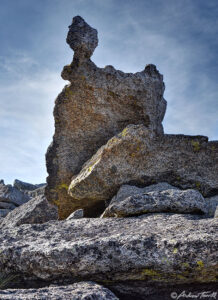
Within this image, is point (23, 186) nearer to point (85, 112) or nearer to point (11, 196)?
point (11, 196)

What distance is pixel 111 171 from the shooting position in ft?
29.6

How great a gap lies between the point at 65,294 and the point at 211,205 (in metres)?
4.95

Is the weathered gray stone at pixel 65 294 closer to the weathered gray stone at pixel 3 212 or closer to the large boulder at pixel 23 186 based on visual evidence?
the weathered gray stone at pixel 3 212

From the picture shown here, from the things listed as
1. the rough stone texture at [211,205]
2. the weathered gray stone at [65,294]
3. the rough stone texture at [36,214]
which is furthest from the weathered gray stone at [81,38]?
the weathered gray stone at [65,294]

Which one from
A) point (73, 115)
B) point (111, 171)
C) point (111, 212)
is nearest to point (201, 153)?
point (111, 171)

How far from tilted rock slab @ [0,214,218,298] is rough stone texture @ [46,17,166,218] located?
15.0 ft

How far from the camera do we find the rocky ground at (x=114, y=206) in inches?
191

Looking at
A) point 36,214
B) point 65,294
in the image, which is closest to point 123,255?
point 65,294

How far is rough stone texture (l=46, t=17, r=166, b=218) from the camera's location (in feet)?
34.4

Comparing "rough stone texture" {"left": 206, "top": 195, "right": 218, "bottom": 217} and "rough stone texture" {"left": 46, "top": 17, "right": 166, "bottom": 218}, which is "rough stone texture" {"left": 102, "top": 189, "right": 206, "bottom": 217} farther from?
"rough stone texture" {"left": 46, "top": 17, "right": 166, "bottom": 218}

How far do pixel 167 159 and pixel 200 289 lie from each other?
4724 mm

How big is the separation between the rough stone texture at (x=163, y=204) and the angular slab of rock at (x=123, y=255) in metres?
0.86

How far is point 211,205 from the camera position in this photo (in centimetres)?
789

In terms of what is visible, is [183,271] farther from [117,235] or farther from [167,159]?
[167,159]
